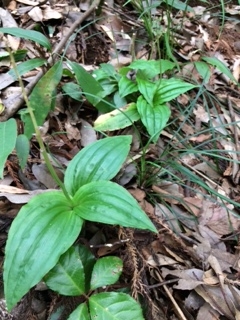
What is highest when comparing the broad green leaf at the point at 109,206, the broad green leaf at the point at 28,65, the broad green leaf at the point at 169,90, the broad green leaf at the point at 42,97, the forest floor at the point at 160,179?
the broad green leaf at the point at 28,65

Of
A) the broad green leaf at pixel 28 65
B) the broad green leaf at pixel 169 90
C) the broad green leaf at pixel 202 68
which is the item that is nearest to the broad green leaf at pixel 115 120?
the broad green leaf at pixel 169 90

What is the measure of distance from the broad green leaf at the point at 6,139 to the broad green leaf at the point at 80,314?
1.44 feet

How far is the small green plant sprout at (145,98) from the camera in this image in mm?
1577

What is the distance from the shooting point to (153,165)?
1524 mm

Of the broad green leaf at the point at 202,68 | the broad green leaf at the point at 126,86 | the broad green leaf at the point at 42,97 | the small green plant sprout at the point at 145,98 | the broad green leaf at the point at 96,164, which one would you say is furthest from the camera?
the broad green leaf at the point at 202,68

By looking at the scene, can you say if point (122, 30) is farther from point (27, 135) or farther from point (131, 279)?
point (131, 279)

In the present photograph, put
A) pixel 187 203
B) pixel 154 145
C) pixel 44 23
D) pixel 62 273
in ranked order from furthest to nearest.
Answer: pixel 44 23
pixel 154 145
pixel 187 203
pixel 62 273

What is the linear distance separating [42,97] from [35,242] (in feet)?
2.13

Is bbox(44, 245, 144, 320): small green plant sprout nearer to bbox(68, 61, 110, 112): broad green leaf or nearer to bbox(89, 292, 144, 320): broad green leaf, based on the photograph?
bbox(89, 292, 144, 320): broad green leaf

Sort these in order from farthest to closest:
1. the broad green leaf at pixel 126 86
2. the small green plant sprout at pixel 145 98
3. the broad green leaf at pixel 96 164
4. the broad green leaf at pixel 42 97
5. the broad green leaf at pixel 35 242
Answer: the broad green leaf at pixel 126 86
the small green plant sprout at pixel 145 98
the broad green leaf at pixel 42 97
the broad green leaf at pixel 96 164
the broad green leaf at pixel 35 242

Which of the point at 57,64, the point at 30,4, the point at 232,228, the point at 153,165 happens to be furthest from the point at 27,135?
the point at 30,4

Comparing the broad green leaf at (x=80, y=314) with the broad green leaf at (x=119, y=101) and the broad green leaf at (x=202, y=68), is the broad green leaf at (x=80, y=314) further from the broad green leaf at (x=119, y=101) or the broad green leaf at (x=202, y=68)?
the broad green leaf at (x=202, y=68)

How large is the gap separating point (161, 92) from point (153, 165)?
1.13 feet

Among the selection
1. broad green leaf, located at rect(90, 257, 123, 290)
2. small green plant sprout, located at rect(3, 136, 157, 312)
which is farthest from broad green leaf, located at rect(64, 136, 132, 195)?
broad green leaf, located at rect(90, 257, 123, 290)
